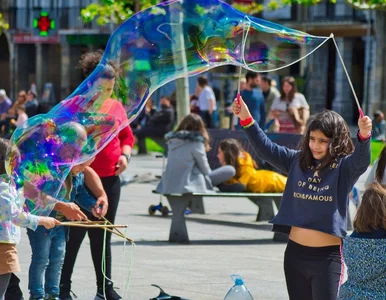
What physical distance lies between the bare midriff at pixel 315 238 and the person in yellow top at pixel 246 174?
21.5ft

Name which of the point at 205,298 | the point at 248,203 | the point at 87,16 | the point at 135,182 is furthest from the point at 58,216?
the point at 87,16

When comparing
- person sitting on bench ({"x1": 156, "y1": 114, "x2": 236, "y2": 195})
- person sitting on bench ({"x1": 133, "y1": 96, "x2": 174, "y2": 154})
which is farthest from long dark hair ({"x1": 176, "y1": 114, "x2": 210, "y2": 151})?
person sitting on bench ({"x1": 133, "y1": 96, "x2": 174, "y2": 154})

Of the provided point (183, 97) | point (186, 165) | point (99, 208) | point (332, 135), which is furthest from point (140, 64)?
point (183, 97)

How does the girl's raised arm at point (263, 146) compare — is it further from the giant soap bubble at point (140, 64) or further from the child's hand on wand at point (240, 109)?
the giant soap bubble at point (140, 64)

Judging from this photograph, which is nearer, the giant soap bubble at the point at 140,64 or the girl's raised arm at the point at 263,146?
the girl's raised arm at the point at 263,146

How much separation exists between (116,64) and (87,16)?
16.9 meters

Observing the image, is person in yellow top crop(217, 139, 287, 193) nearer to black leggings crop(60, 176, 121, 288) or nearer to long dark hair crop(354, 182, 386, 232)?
black leggings crop(60, 176, 121, 288)

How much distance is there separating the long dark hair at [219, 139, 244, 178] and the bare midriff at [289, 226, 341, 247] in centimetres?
679

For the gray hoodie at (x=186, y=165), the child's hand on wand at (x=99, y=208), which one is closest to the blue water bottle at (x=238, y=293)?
the child's hand on wand at (x=99, y=208)

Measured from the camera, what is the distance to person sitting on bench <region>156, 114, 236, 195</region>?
11.9 m

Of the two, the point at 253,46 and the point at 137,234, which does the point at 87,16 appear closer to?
the point at 137,234

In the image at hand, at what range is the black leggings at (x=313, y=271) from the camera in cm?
561

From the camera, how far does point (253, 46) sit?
7441 mm

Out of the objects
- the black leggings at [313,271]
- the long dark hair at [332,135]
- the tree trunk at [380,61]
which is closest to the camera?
the black leggings at [313,271]
